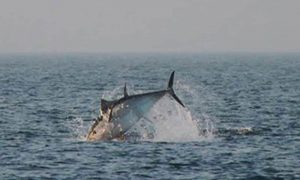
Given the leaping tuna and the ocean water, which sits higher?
the leaping tuna

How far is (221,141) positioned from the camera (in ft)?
→ 151

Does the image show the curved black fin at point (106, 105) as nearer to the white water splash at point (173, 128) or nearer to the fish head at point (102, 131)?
the fish head at point (102, 131)

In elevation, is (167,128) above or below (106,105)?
below

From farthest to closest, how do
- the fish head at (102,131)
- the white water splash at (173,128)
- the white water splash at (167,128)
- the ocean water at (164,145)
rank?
the white water splash at (167,128) < the white water splash at (173,128) < the fish head at (102,131) < the ocean water at (164,145)

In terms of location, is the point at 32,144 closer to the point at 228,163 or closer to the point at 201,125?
the point at 228,163

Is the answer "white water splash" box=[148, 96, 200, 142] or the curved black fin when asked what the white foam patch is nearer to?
"white water splash" box=[148, 96, 200, 142]

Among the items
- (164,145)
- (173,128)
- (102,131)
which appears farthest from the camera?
(173,128)

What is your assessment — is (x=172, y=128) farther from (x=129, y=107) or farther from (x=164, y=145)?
(x=164, y=145)

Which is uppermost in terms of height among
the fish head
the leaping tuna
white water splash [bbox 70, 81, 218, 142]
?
the leaping tuna

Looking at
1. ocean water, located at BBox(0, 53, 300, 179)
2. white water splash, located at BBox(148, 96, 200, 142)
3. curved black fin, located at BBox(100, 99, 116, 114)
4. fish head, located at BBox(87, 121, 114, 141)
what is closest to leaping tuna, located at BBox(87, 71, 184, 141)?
curved black fin, located at BBox(100, 99, 116, 114)

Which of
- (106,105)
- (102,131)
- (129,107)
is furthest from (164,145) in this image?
(106,105)

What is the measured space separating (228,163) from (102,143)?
375 inches

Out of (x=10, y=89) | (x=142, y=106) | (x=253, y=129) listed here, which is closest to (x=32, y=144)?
(x=142, y=106)

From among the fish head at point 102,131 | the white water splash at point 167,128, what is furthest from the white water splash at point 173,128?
the fish head at point 102,131
